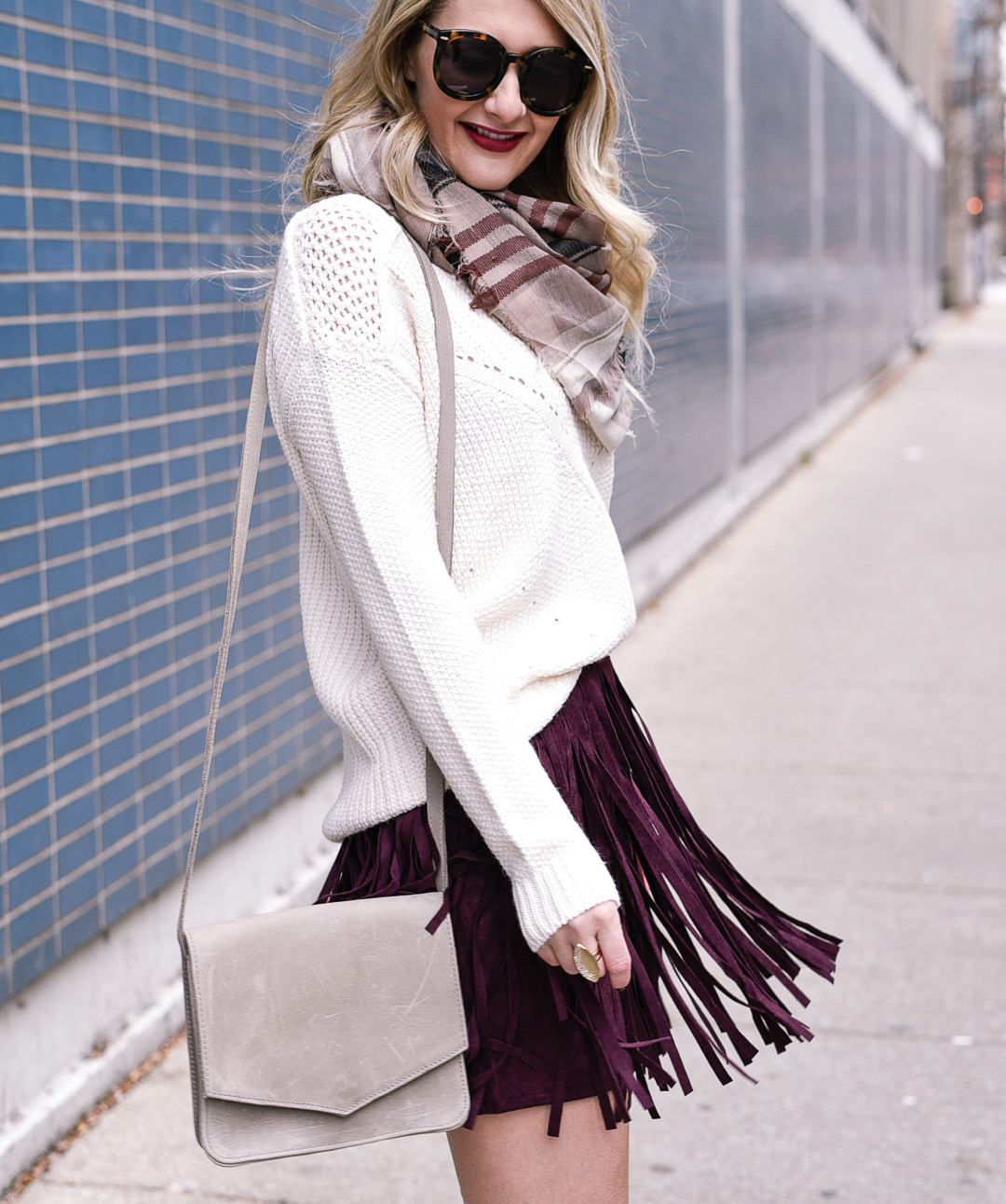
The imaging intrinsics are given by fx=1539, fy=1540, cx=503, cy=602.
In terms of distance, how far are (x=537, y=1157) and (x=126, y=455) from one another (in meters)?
1.88

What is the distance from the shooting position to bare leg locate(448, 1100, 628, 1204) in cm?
174

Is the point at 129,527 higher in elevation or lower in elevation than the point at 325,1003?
higher

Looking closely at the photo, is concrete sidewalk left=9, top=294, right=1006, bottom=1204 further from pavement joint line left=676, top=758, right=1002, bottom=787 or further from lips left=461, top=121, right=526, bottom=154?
lips left=461, top=121, right=526, bottom=154

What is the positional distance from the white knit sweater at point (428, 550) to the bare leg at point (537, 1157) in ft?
0.87

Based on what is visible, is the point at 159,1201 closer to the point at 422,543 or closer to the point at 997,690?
the point at 422,543

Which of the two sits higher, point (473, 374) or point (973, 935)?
point (473, 374)

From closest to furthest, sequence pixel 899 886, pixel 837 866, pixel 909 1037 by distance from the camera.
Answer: pixel 909 1037 < pixel 899 886 < pixel 837 866

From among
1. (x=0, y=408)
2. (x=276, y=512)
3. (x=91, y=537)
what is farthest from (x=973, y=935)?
(x=0, y=408)

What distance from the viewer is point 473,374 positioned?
1684 mm

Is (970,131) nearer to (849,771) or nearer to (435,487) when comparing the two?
(849,771)

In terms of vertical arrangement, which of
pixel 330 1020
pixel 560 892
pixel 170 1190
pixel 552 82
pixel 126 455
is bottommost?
pixel 170 1190

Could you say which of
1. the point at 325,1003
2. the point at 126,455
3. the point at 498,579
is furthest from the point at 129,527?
the point at 325,1003

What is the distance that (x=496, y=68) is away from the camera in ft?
5.85

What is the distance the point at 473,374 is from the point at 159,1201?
183cm
